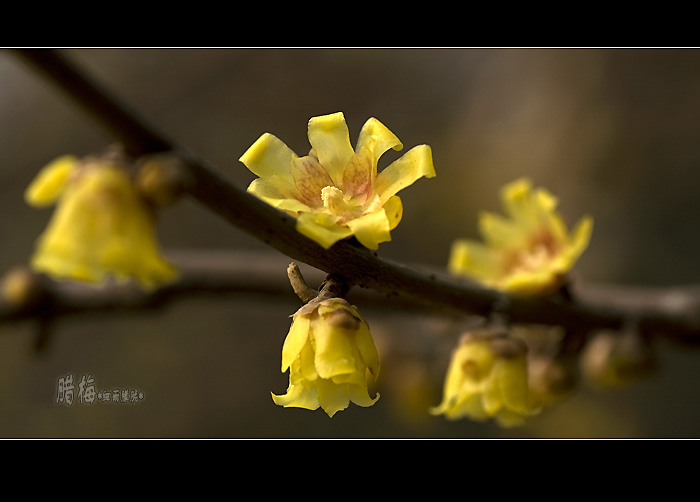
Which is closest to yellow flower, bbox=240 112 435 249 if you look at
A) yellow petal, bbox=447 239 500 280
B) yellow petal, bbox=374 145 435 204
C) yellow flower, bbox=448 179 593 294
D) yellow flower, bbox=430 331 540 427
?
yellow petal, bbox=374 145 435 204

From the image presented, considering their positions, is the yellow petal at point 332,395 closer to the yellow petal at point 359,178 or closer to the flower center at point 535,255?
the yellow petal at point 359,178

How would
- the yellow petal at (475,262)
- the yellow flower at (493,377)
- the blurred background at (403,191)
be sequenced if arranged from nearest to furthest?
the yellow flower at (493,377), the yellow petal at (475,262), the blurred background at (403,191)

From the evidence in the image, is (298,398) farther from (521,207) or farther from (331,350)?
(521,207)

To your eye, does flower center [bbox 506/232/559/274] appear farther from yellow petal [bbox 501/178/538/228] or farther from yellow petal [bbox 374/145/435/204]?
yellow petal [bbox 374/145/435/204]

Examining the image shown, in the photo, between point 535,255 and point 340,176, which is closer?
point 340,176

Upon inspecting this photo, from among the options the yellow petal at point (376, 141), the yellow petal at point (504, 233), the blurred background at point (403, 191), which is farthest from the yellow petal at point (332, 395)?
the blurred background at point (403, 191)

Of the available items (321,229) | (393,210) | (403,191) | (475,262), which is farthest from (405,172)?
(403,191)

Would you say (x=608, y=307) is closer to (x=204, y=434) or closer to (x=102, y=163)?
(x=102, y=163)
